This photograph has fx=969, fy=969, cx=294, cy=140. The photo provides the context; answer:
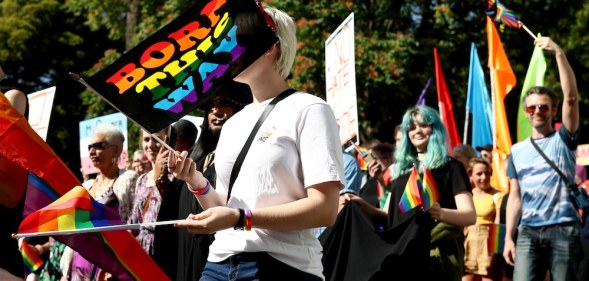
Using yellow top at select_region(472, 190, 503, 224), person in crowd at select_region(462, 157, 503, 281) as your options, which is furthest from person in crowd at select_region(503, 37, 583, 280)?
yellow top at select_region(472, 190, 503, 224)

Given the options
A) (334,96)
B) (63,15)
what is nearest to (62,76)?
(63,15)

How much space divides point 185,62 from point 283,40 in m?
0.37

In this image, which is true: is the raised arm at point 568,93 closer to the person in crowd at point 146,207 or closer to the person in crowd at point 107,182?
the person in crowd at point 146,207

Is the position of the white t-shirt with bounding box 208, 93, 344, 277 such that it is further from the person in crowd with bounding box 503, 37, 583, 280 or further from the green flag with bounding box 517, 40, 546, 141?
the green flag with bounding box 517, 40, 546, 141

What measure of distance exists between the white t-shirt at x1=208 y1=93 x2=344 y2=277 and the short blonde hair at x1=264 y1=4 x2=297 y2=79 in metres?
0.19

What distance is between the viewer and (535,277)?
6.26 meters

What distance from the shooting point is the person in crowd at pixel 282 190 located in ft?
10.4

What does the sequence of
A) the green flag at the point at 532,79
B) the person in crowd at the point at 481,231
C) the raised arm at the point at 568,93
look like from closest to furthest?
the raised arm at the point at 568,93, the person in crowd at the point at 481,231, the green flag at the point at 532,79

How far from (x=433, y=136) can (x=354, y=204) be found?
0.66m

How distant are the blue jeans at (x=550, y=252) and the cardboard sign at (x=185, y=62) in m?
3.43

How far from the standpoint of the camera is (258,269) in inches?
126

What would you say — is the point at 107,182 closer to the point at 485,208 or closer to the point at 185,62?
the point at 485,208

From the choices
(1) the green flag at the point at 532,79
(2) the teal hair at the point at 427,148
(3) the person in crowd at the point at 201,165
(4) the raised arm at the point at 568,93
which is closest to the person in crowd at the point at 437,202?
(2) the teal hair at the point at 427,148

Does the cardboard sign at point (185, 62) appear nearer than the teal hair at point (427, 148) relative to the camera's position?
Yes
